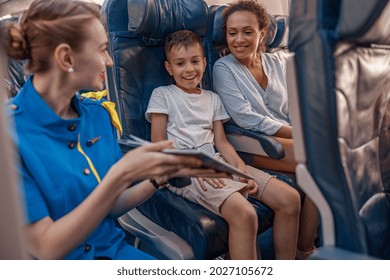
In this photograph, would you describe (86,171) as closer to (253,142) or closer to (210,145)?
(210,145)

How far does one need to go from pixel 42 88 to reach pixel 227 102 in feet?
3.30

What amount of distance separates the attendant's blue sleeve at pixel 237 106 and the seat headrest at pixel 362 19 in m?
0.90

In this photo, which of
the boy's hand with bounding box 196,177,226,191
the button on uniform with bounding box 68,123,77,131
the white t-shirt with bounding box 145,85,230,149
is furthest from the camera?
the white t-shirt with bounding box 145,85,230,149

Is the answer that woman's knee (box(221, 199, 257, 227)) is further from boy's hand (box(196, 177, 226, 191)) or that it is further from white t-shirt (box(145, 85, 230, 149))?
white t-shirt (box(145, 85, 230, 149))

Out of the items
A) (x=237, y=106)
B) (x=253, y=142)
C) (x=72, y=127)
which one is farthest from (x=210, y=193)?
(x=72, y=127)

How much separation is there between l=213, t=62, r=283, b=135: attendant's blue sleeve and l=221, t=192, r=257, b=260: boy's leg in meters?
0.45

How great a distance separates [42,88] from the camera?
877mm

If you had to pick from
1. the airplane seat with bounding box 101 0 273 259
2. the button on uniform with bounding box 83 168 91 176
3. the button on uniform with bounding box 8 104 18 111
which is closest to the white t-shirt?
the airplane seat with bounding box 101 0 273 259

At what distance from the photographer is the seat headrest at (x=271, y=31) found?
184 centimetres

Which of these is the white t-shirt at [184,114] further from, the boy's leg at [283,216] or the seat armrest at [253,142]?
the boy's leg at [283,216]

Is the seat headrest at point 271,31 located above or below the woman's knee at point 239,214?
above

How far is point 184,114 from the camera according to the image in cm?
155

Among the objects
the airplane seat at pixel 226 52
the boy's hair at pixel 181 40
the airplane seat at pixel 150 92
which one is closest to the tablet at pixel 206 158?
the airplane seat at pixel 150 92

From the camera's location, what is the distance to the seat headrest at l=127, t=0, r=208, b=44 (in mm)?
1536
